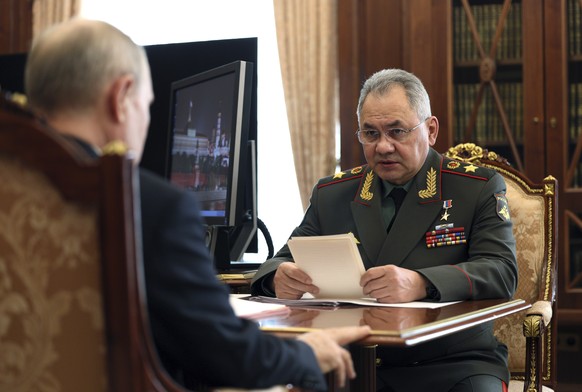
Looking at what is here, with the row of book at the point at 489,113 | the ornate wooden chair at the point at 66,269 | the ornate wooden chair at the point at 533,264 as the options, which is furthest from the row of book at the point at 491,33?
the ornate wooden chair at the point at 66,269

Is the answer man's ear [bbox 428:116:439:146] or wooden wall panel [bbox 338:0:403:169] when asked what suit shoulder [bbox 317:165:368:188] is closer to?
man's ear [bbox 428:116:439:146]

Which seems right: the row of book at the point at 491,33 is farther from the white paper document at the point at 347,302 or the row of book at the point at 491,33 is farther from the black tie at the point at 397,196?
the white paper document at the point at 347,302

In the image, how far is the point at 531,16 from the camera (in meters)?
4.71

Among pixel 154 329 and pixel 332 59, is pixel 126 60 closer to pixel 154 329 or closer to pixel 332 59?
pixel 154 329

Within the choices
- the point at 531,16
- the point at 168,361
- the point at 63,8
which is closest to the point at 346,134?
the point at 531,16

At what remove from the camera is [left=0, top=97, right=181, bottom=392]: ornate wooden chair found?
115cm

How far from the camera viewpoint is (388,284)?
89.7 inches

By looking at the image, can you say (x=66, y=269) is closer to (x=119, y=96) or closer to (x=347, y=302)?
(x=119, y=96)

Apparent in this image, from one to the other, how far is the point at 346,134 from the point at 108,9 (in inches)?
89.4

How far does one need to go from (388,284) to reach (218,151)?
0.93 m

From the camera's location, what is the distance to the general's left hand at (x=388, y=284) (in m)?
2.28

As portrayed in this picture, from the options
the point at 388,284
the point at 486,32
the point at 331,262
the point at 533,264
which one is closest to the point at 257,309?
the point at 331,262

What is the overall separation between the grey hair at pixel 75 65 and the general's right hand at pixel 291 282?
45.1 inches

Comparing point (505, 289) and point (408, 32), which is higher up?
point (408, 32)
